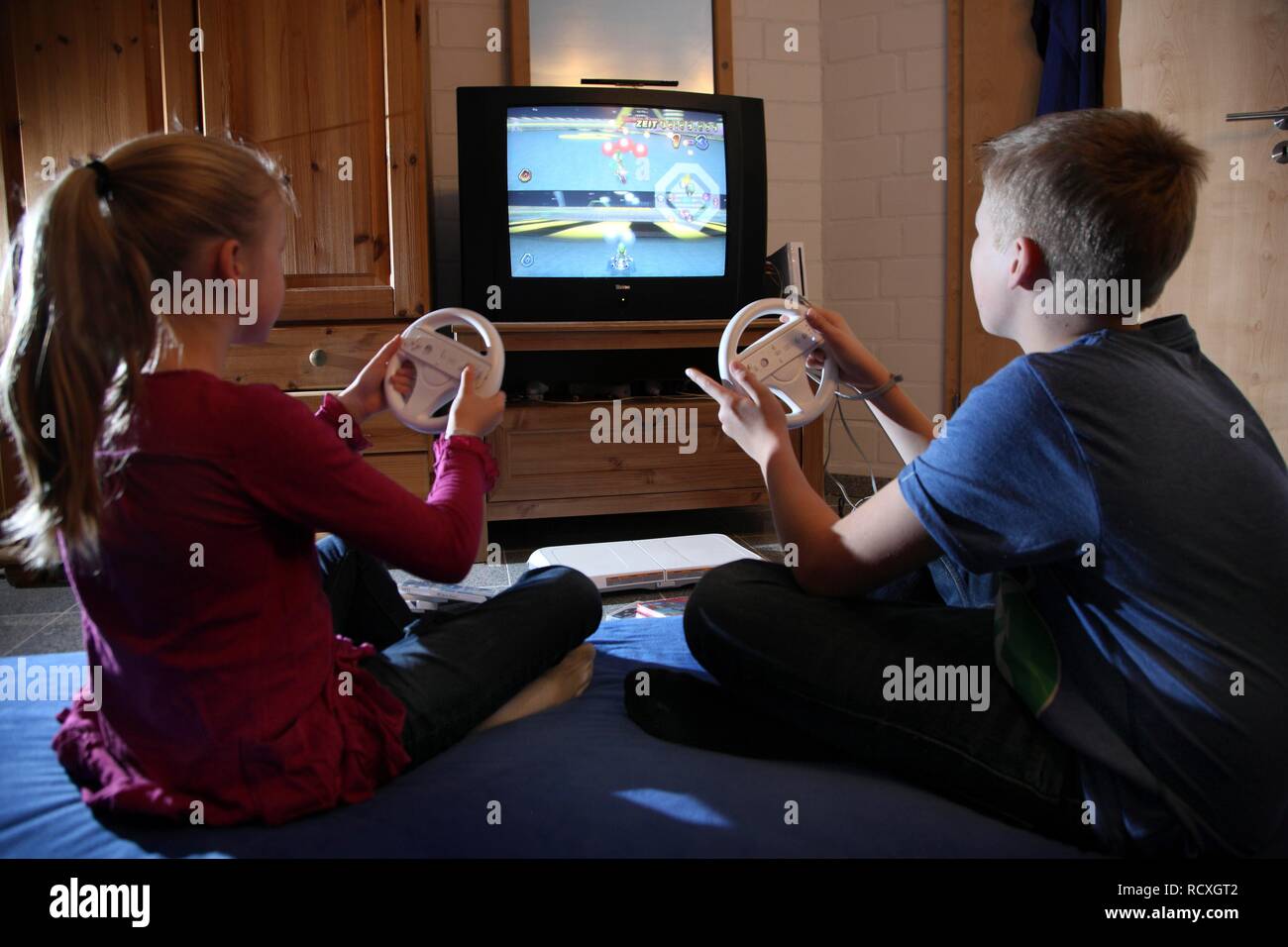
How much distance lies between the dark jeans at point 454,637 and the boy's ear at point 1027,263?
58cm

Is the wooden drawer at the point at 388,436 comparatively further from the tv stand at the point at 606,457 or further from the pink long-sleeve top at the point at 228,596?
the pink long-sleeve top at the point at 228,596

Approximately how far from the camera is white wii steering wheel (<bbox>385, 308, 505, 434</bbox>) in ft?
3.73

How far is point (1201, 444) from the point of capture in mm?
797

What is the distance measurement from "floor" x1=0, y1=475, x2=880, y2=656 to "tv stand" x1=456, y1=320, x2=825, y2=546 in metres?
0.15

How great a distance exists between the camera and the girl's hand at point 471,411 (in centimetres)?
104

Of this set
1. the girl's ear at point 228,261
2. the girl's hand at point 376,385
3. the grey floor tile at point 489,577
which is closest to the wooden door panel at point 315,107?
the grey floor tile at point 489,577

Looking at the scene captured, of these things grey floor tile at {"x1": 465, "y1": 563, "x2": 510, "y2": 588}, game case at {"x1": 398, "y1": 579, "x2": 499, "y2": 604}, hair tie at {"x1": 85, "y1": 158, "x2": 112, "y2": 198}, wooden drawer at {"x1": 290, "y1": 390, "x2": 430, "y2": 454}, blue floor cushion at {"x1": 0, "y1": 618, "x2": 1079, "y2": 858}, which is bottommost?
grey floor tile at {"x1": 465, "y1": 563, "x2": 510, "y2": 588}

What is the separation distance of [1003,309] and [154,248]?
2.53 feet

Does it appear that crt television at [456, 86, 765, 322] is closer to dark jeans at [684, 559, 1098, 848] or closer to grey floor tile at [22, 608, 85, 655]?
grey floor tile at [22, 608, 85, 655]

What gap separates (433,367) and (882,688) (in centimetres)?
60

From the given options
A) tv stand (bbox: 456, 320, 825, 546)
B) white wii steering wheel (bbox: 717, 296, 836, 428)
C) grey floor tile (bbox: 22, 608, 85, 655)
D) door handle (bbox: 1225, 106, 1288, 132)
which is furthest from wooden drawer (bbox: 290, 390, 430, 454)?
door handle (bbox: 1225, 106, 1288, 132)

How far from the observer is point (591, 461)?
2.64 meters

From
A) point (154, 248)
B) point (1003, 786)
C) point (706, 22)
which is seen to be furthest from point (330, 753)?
point (706, 22)
